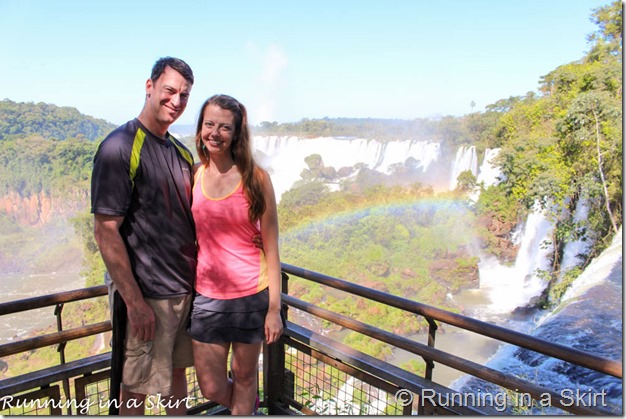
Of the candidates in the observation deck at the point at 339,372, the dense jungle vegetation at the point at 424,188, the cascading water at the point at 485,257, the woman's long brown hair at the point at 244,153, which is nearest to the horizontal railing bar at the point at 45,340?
the observation deck at the point at 339,372

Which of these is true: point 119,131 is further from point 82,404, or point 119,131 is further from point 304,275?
point 82,404

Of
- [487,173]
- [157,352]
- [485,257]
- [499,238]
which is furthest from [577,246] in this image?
[157,352]

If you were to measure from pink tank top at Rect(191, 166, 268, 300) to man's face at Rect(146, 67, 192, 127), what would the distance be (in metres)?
0.21

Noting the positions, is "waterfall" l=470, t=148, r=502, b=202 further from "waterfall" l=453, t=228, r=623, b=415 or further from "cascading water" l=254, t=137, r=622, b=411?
"waterfall" l=453, t=228, r=623, b=415

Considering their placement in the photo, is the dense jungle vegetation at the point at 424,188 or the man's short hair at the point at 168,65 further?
the dense jungle vegetation at the point at 424,188

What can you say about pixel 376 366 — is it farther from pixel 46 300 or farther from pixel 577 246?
pixel 577 246

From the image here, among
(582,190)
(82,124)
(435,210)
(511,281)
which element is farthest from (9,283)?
(582,190)

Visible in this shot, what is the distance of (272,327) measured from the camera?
1.41 m

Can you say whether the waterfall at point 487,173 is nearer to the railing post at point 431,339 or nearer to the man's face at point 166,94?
the railing post at point 431,339

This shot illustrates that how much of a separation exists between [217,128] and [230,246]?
357 millimetres

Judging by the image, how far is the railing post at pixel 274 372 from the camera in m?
1.91

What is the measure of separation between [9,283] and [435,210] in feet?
94.7

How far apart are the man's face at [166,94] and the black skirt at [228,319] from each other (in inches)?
22.0

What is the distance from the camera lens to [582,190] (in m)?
14.8
